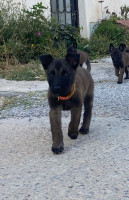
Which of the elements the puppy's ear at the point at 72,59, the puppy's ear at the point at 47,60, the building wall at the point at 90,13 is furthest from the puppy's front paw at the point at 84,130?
the building wall at the point at 90,13

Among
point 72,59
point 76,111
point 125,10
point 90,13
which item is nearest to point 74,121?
point 76,111

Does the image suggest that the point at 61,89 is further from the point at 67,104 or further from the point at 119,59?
the point at 119,59

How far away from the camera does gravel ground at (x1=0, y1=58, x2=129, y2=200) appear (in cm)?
332

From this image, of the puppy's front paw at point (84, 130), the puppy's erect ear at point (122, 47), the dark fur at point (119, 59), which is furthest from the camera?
the puppy's erect ear at point (122, 47)

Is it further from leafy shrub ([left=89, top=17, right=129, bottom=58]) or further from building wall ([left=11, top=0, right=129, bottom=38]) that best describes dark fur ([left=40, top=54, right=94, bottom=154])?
building wall ([left=11, top=0, right=129, bottom=38])

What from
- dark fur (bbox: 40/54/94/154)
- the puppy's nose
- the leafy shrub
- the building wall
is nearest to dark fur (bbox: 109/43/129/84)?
the leafy shrub

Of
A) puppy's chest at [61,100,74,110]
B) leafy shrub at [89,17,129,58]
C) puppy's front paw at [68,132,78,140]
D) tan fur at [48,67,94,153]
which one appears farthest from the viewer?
leafy shrub at [89,17,129,58]

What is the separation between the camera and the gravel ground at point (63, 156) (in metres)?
3.32

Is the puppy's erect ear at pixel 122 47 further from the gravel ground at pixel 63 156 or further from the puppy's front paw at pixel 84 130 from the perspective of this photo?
the puppy's front paw at pixel 84 130

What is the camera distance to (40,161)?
4066 mm

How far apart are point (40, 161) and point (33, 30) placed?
26.1 feet

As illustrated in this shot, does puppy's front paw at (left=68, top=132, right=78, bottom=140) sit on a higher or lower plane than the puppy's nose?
lower

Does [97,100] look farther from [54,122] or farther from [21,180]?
[21,180]

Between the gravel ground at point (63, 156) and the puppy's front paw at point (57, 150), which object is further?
the puppy's front paw at point (57, 150)
